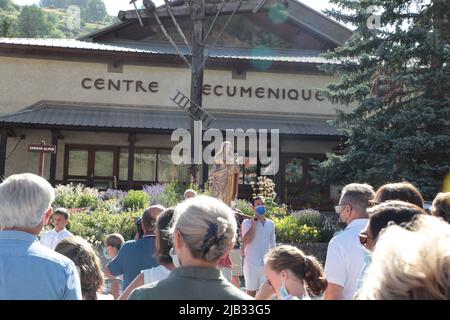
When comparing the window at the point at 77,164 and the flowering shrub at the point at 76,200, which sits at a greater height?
the window at the point at 77,164

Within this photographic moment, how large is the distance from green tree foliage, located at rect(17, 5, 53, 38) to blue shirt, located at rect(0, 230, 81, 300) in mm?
88513

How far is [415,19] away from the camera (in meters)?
14.9

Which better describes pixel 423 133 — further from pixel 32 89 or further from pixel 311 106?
pixel 32 89

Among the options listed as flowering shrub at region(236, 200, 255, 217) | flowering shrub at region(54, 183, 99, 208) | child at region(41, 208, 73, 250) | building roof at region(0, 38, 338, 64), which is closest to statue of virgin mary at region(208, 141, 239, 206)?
flowering shrub at region(236, 200, 255, 217)

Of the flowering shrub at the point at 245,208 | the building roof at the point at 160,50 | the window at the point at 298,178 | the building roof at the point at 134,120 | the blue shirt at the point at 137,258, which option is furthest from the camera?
the window at the point at 298,178

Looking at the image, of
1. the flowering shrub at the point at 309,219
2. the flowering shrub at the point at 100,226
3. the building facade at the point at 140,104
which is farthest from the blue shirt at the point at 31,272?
the building facade at the point at 140,104

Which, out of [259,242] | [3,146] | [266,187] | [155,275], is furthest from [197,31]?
[155,275]

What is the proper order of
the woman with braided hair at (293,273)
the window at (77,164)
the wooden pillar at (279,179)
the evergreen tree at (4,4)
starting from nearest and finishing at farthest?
1. the woman with braided hair at (293,273)
2. the wooden pillar at (279,179)
3. the window at (77,164)
4. the evergreen tree at (4,4)

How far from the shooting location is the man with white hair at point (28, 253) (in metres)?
2.62

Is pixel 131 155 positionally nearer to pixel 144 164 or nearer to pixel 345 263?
pixel 144 164

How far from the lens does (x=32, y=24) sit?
299 ft

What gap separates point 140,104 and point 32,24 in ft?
260

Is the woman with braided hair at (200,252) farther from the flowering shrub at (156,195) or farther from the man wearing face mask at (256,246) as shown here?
the flowering shrub at (156,195)

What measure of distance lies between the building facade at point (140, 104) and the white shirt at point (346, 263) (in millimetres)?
15786
